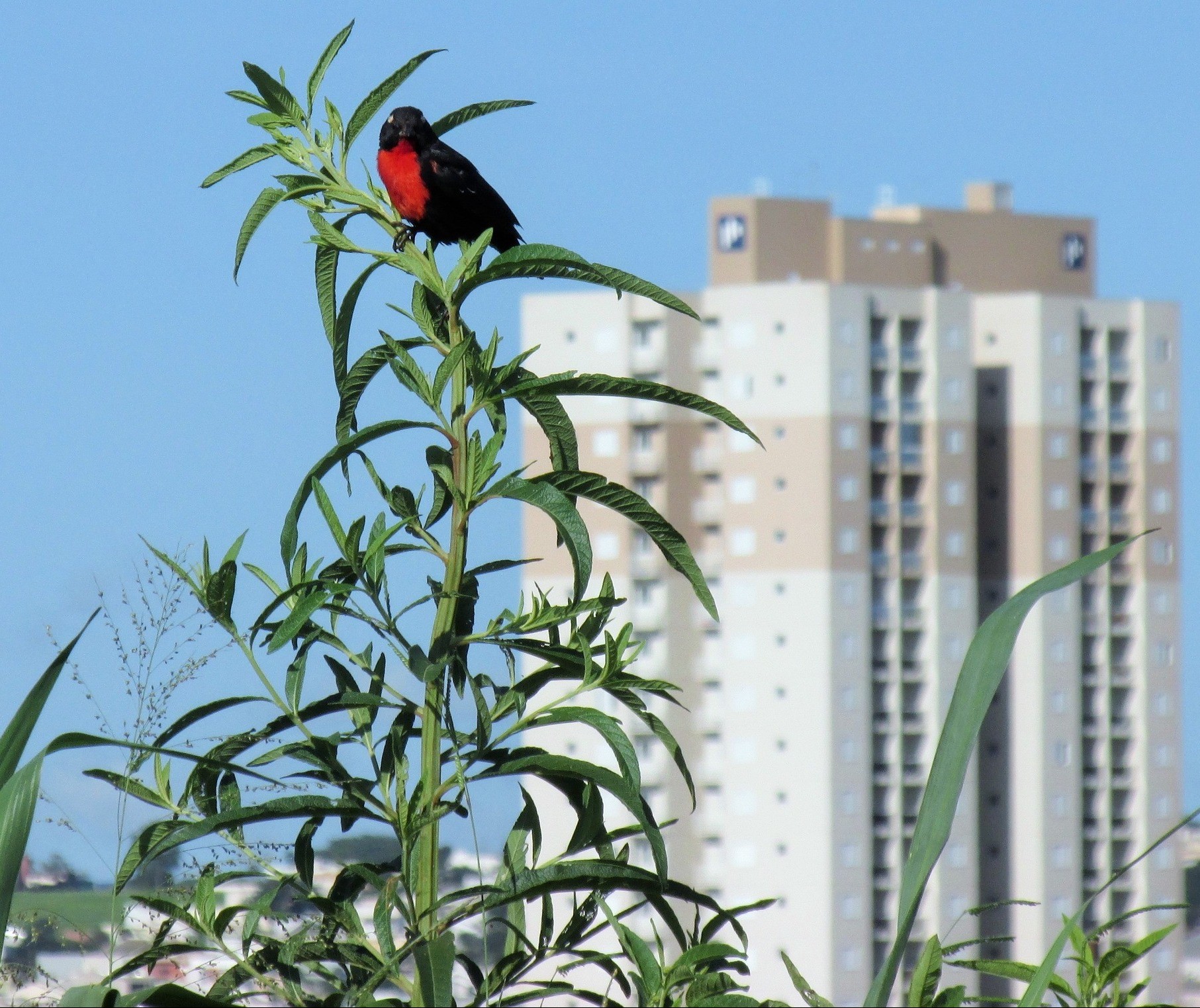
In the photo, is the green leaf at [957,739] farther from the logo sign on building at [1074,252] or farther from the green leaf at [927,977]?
the logo sign on building at [1074,252]

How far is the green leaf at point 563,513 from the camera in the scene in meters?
1.59

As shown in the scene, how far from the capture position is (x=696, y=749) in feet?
174

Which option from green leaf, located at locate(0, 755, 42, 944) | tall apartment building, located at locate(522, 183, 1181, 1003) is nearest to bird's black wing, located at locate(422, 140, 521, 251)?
green leaf, located at locate(0, 755, 42, 944)

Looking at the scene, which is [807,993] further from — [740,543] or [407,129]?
[740,543]

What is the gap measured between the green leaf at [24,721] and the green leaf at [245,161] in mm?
777

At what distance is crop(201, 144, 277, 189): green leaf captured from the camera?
1.96 meters

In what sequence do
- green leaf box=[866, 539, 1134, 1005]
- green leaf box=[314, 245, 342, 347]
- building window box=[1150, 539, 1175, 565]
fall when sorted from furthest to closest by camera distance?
building window box=[1150, 539, 1175, 565] < green leaf box=[314, 245, 342, 347] < green leaf box=[866, 539, 1134, 1005]

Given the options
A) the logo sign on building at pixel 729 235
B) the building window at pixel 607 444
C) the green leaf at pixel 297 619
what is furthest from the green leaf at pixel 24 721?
the logo sign on building at pixel 729 235

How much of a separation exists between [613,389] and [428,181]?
3.38ft

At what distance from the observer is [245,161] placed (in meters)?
1.98

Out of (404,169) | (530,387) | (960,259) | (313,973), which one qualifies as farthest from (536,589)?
(960,259)

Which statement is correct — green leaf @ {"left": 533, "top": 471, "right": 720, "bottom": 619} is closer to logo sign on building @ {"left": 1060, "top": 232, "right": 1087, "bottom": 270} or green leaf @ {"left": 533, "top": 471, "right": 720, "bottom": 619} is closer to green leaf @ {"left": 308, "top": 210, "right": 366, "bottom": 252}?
green leaf @ {"left": 308, "top": 210, "right": 366, "bottom": 252}

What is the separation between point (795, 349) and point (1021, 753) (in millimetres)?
14334

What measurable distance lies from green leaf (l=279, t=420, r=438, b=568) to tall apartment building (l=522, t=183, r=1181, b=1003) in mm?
47279
